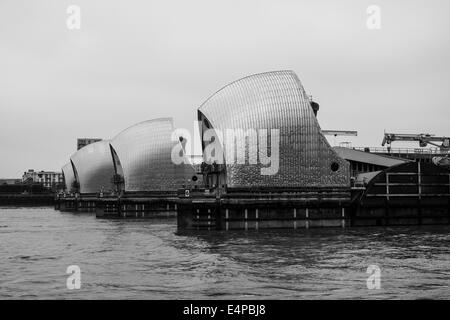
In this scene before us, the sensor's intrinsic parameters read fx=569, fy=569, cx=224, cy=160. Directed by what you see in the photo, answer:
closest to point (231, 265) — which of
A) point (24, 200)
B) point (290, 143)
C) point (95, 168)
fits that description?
point (290, 143)

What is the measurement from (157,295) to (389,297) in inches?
371

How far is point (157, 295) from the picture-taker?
2358 centimetres

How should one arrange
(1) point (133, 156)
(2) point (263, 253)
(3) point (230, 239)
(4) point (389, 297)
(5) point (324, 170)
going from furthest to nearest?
(1) point (133, 156) < (5) point (324, 170) < (3) point (230, 239) < (2) point (263, 253) < (4) point (389, 297)

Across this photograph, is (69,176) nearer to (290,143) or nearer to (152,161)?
(152,161)

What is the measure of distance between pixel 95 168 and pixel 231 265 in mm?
100235

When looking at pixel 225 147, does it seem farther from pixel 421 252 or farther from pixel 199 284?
pixel 199 284

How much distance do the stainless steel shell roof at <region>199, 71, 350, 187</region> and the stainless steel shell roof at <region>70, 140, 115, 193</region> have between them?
226ft

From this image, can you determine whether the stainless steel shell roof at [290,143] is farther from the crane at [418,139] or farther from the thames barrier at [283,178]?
the crane at [418,139]

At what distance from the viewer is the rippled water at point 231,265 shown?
24.2 metres

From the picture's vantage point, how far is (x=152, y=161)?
98.4 meters

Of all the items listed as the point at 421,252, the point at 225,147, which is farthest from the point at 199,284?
the point at 225,147

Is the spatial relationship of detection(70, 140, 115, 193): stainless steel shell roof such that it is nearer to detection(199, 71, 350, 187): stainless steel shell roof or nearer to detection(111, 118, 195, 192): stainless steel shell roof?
detection(111, 118, 195, 192): stainless steel shell roof

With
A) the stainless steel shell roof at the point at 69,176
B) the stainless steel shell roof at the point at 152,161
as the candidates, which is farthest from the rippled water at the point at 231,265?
the stainless steel shell roof at the point at 69,176

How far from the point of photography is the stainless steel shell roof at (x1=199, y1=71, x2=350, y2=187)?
59.8 meters
